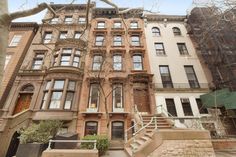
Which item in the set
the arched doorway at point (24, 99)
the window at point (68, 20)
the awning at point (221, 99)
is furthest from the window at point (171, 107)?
the window at point (68, 20)

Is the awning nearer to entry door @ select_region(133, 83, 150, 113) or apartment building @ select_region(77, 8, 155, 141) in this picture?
apartment building @ select_region(77, 8, 155, 141)

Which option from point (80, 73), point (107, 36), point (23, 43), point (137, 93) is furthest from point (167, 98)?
point (23, 43)

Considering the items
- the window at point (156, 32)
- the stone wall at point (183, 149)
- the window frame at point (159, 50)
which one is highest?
the window at point (156, 32)

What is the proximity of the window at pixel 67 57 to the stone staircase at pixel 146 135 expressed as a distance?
9695 millimetres

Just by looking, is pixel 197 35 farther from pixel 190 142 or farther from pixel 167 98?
pixel 190 142

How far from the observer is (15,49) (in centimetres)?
1711

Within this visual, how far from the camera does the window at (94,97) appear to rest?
574 inches

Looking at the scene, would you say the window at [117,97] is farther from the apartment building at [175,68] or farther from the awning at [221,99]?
the awning at [221,99]

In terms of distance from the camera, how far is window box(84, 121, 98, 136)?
13.5 meters

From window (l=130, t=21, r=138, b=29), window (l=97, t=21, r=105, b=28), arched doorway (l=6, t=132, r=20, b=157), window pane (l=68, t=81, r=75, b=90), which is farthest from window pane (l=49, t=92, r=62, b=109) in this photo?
window (l=130, t=21, r=138, b=29)

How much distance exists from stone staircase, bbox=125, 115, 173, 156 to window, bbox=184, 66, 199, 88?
713 centimetres

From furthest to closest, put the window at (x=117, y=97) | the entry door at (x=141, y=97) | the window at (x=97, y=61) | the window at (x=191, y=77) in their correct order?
the window at (x=97, y=61) < the window at (x=191, y=77) < the entry door at (x=141, y=97) < the window at (x=117, y=97)

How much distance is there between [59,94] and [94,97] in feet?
11.3

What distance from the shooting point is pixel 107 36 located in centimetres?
1917
